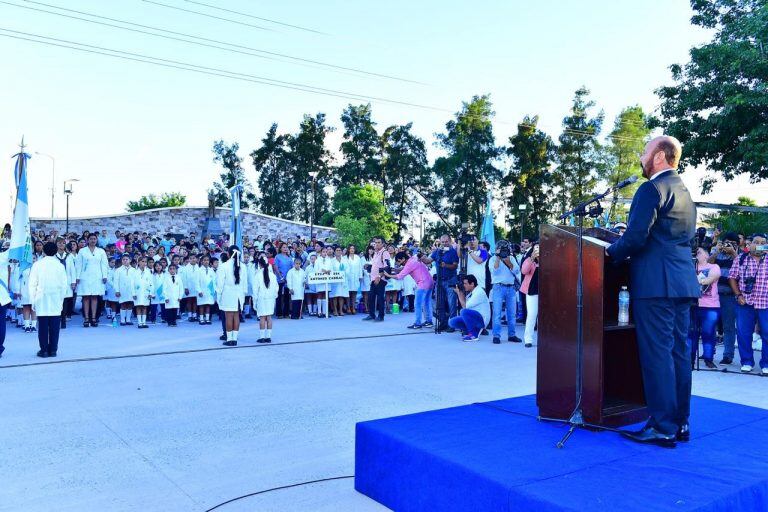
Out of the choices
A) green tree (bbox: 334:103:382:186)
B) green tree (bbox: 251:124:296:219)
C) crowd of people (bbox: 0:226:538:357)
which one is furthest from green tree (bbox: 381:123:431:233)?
crowd of people (bbox: 0:226:538:357)

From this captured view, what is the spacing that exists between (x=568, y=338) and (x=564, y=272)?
0.43 m

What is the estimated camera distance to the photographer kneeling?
1170 cm

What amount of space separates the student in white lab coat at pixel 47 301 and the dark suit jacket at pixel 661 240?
8.68m

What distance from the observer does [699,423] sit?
164 inches

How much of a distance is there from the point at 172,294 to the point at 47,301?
4.31 metres

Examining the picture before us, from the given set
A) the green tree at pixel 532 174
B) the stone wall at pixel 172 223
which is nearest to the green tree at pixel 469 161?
the green tree at pixel 532 174

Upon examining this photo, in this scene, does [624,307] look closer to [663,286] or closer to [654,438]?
[663,286]

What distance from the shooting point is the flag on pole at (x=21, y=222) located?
10953 mm

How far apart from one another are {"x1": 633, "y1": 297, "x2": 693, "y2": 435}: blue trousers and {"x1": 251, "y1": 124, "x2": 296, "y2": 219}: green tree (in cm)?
6009

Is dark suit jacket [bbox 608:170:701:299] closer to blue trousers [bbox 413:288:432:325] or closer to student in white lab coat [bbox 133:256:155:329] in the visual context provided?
blue trousers [bbox 413:288:432:325]

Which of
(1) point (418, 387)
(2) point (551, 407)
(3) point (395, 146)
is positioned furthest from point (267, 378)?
(3) point (395, 146)

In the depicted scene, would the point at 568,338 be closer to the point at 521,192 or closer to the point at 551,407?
the point at 551,407

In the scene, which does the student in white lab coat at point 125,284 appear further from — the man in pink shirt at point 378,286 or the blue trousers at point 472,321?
the blue trousers at point 472,321

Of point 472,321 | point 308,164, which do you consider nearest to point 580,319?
point 472,321
